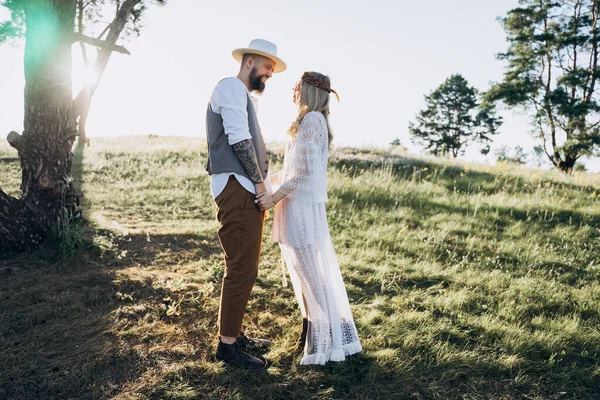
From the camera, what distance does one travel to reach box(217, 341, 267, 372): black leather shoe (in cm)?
347

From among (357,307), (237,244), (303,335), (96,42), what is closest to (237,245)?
(237,244)

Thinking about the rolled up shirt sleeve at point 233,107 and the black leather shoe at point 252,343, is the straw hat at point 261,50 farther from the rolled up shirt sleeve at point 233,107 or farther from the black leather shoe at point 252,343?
the black leather shoe at point 252,343

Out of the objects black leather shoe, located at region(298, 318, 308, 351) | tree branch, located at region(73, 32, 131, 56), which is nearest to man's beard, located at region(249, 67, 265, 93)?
black leather shoe, located at region(298, 318, 308, 351)

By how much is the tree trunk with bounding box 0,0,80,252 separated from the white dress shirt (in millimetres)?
3730

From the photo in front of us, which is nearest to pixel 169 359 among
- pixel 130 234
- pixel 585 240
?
pixel 130 234

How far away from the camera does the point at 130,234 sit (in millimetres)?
6719

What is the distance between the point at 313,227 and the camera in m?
3.56

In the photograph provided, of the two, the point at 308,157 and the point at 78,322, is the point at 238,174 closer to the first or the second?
the point at 308,157

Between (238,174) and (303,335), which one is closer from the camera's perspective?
(238,174)

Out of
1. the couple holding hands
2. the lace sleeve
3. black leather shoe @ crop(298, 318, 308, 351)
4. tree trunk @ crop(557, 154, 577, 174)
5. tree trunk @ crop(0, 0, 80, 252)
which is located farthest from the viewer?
tree trunk @ crop(557, 154, 577, 174)

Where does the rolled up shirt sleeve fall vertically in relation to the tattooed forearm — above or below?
above

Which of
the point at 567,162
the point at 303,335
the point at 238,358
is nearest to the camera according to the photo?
the point at 238,358

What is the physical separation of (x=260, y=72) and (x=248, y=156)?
734 mm

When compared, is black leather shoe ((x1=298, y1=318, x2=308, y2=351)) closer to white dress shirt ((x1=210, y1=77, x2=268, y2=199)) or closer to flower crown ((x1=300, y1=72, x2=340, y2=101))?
white dress shirt ((x1=210, y1=77, x2=268, y2=199))
